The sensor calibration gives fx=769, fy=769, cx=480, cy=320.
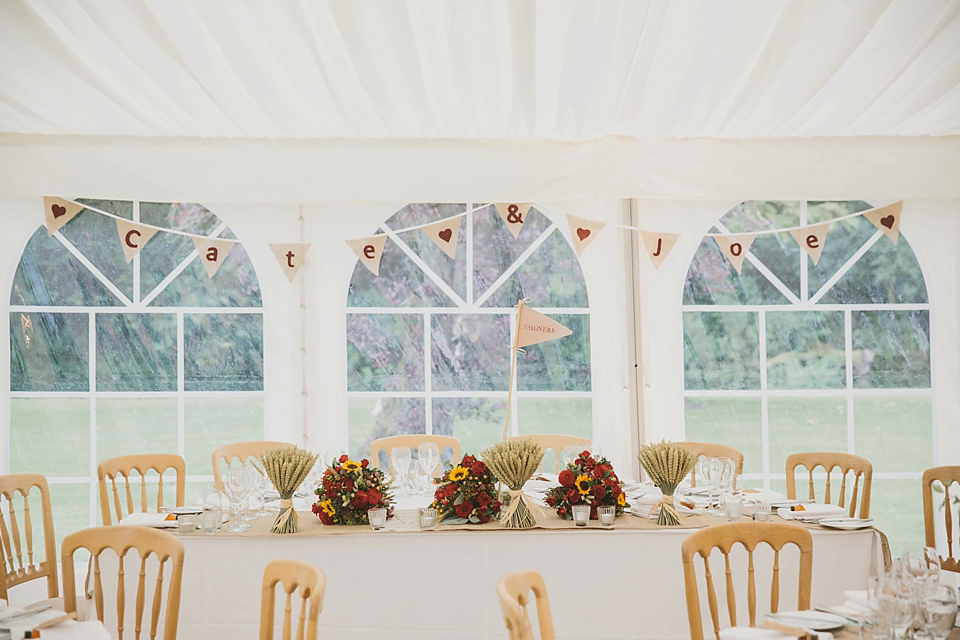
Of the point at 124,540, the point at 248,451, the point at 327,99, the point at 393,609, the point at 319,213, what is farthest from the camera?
the point at 319,213

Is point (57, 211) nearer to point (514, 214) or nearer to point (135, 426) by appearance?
point (135, 426)

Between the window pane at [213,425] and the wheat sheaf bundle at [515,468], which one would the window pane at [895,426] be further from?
the window pane at [213,425]

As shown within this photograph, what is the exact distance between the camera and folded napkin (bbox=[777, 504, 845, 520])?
3074 millimetres

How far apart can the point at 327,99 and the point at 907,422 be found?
398 centimetres

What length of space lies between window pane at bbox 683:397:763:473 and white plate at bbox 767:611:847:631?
2.85m

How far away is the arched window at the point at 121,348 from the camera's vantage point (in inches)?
186

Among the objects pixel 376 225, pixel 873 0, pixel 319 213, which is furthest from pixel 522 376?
pixel 873 0

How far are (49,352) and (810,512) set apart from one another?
14.2ft

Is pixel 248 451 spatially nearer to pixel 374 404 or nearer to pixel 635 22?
pixel 374 404

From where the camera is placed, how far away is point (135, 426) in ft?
15.6

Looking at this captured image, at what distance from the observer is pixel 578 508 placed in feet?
9.71

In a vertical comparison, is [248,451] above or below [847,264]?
below

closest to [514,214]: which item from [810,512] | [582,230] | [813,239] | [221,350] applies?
[582,230]

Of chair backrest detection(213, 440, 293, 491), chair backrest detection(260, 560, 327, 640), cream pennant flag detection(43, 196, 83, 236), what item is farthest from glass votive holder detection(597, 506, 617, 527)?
cream pennant flag detection(43, 196, 83, 236)
